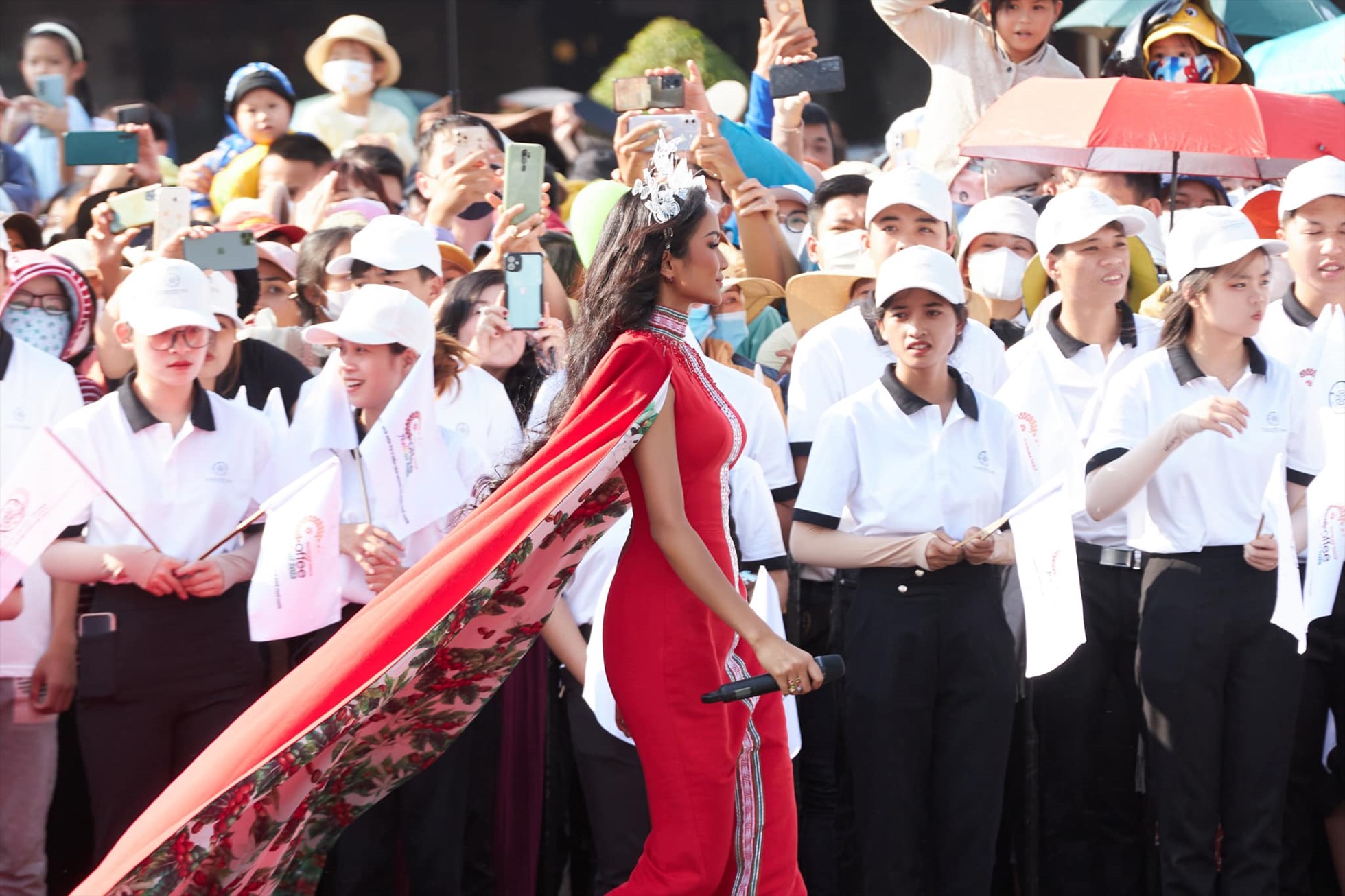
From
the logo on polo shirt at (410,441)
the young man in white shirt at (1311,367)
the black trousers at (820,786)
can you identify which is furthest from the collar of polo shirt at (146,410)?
the young man in white shirt at (1311,367)

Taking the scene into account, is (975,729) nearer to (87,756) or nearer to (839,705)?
(839,705)

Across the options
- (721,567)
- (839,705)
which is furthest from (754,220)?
(721,567)

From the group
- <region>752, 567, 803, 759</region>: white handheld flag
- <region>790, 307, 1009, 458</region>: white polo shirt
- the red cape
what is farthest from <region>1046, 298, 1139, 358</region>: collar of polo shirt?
the red cape

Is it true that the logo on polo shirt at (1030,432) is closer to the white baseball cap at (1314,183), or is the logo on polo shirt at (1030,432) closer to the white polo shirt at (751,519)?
the white polo shirt at (751,519)

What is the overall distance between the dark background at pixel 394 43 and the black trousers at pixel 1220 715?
5623mm

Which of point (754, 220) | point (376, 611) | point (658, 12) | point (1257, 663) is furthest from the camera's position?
point (658, 12)

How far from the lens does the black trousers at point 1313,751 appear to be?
544 cm

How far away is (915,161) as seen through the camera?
8.05 metres

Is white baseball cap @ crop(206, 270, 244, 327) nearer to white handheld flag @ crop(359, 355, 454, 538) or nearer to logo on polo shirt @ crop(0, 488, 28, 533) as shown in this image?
white handheld flag @ crop(359, 355, 454, 538)

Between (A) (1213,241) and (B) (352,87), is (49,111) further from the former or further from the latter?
(A) (1213,241)

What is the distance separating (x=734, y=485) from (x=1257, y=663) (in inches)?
63.2

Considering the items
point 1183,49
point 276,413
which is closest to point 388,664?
point 276,413

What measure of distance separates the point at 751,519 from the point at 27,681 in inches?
85.5

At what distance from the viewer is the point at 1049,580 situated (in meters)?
4.71
